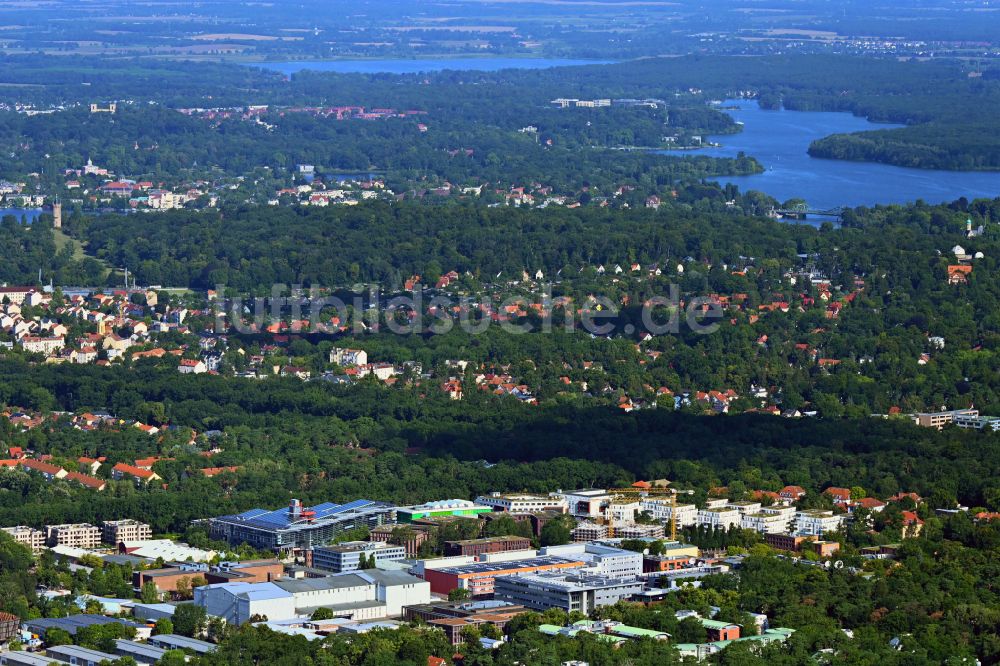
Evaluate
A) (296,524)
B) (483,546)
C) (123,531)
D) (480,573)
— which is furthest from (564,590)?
(123,531)

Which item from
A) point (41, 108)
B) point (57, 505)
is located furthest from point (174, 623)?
point (41, 108)

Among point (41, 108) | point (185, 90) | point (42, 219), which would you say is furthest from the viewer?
point (185, 90)

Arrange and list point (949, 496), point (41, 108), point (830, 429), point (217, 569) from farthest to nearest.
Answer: point (41, 108) → point (830, 429) → point (949, 496) → point (217, 569)

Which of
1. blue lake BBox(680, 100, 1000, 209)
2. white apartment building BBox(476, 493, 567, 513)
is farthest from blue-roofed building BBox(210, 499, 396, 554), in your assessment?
blue lake BBox(680, 100, 1000, 209)

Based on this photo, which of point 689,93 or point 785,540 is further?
point 689,93

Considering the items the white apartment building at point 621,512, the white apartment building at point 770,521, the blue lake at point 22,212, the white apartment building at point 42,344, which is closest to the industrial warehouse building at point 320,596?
the white apartment building at point 621,512

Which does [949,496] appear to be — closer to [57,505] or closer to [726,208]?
[57,505]

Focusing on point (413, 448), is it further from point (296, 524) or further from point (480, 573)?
point (480, 573)
